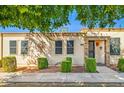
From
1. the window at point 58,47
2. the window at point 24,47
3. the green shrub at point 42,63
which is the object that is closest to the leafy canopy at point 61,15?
the green shrub at point 42,63

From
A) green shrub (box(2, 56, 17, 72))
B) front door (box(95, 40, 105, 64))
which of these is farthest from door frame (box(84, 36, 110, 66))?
green shrub (box(2, 56, 17, 72))

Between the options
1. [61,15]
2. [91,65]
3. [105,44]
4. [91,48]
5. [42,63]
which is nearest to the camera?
[61,15]

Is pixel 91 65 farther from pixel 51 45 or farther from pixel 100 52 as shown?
pixel 100 52

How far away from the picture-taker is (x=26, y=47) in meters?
17.7

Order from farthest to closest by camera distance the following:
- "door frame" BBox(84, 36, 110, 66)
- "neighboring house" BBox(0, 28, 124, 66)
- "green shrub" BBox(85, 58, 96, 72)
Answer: "door frame" BBox(84, 36, 110, 66)
"neighboring house" BBox(0, 28, 124, 66)
"green shrub" BBox(85, 58, 96, 72)

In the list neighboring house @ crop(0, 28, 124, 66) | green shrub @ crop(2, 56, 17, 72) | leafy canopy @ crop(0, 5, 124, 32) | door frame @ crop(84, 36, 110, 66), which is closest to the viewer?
leafy canopy @ crop(0, 5, 124, 32)

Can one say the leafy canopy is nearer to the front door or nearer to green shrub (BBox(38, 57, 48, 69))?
green shrub (BBox(38, 57, 48, 69))

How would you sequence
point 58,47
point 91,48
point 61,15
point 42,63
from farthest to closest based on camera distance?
point 91,48 < point 58,47 < point 42,63 < point 61,15

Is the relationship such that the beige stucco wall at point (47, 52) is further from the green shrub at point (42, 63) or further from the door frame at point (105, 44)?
the green shrub at point (42, 63)

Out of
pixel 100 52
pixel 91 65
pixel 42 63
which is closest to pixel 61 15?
pixel 91 65
